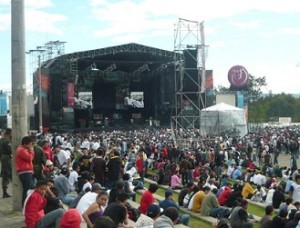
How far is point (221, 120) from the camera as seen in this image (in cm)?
3061

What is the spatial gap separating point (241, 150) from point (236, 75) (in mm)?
29849

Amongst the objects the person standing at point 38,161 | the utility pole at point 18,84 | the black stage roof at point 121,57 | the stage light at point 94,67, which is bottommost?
the person standing at point 38,161

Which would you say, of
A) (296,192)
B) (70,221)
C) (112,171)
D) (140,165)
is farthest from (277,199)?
(70,221)

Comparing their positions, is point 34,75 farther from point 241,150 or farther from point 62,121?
point 241,150

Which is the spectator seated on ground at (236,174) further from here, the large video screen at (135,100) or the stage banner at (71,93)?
the large video screen at (135,100)

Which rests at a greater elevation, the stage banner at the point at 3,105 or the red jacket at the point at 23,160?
the stage banner at the point at 3,105

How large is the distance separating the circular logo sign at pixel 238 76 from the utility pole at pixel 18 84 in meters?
47.3

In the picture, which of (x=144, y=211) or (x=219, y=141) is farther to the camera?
(x=219, y=141)

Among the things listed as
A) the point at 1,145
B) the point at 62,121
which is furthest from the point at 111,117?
the point at 1,145

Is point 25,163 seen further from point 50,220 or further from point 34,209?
point 50,220

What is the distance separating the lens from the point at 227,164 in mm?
20906

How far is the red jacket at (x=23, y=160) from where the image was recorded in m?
8.65

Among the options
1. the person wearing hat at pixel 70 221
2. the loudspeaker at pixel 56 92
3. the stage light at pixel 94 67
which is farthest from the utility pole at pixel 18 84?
the stage light at pixel 94 67

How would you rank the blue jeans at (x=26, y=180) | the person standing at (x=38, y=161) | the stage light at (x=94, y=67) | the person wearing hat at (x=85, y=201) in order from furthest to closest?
the stage light at (x=94, y=67), the person standing at (x=38, y=161), the blue jeans at (x=26, y=180), the person wearing hat at (x=85, y=201)
